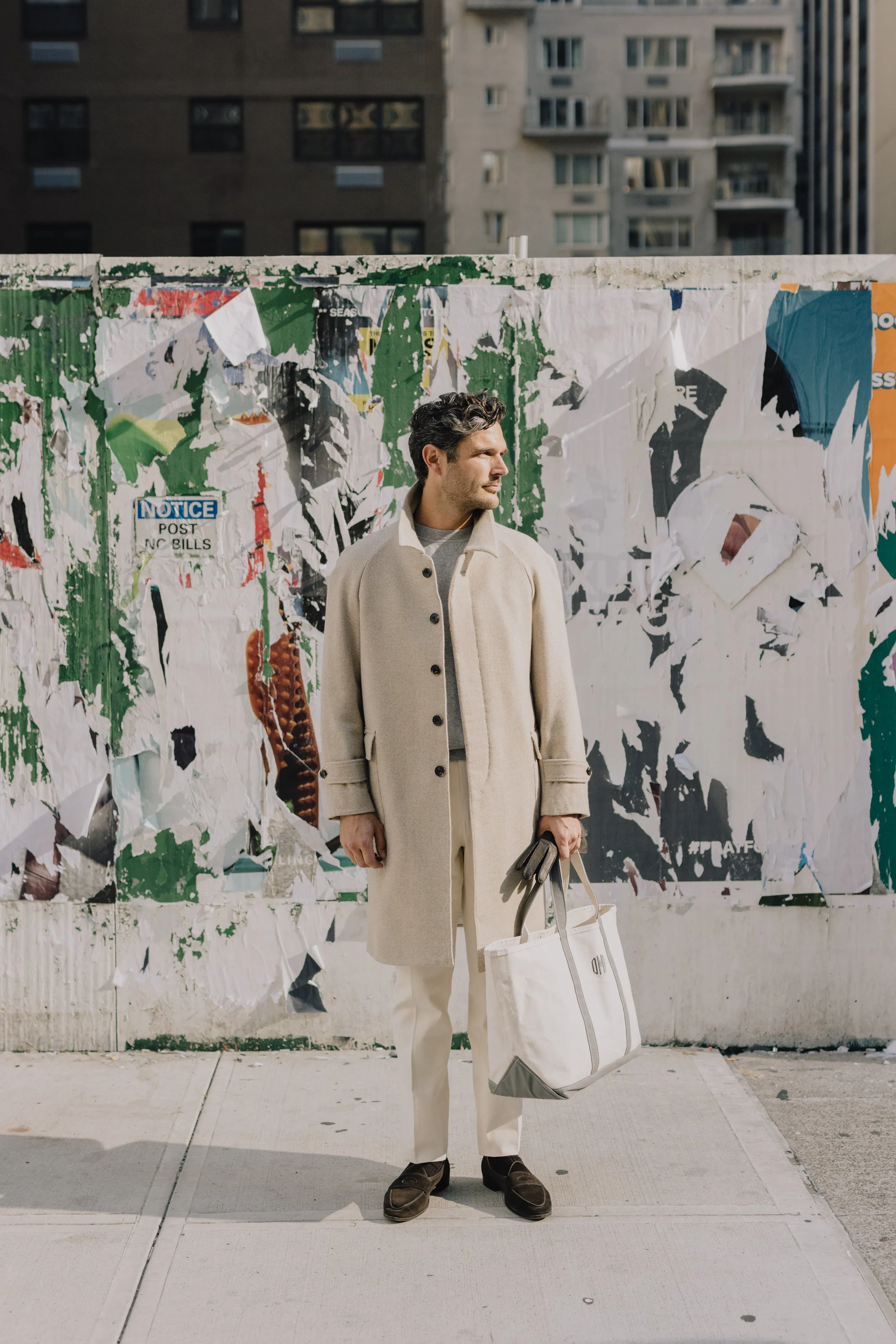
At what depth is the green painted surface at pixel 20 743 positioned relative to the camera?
4184 millimetres

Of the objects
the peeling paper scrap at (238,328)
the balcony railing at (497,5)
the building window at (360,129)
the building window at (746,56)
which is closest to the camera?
the peeling paper scrap at (238,328)

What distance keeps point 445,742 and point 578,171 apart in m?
65.7

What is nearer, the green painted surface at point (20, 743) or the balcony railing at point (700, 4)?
the green painted surface at point (20, 743)

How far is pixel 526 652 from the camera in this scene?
313 centimetres

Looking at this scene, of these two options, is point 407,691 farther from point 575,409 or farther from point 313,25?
point 313,25

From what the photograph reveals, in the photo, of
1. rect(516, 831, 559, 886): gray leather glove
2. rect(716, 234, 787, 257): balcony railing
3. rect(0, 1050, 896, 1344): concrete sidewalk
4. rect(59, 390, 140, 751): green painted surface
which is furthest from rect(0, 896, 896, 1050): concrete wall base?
rect(716, 234, 787, 257): balcony railing

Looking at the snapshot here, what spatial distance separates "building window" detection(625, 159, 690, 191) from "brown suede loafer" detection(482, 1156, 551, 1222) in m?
68.1

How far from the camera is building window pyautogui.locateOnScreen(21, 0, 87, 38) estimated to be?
31.6m

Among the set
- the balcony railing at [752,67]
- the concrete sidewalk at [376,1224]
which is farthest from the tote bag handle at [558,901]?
the balcony railing at [752,67]

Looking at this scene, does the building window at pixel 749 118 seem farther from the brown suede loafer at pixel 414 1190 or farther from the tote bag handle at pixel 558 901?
the brown suede loafer at pixel 414 1190

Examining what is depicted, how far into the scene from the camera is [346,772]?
3088 mm

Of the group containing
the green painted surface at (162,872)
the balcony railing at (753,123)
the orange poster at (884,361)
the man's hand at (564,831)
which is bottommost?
the green painted surface at (162,872)

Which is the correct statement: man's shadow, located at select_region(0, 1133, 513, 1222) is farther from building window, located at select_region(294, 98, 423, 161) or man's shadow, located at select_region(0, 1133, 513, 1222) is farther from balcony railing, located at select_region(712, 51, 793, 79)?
balcony railing, located at select_region(712, 51, 793, 79)

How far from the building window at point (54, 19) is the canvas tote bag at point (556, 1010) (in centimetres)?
3421
